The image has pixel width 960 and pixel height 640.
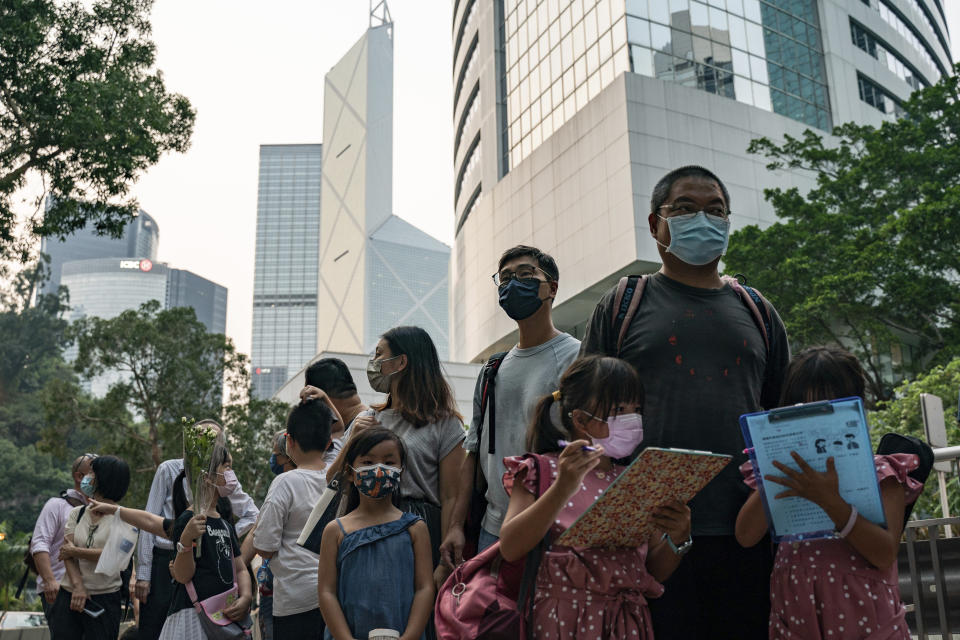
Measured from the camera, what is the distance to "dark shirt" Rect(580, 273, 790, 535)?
253cm

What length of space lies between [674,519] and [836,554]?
443 mm

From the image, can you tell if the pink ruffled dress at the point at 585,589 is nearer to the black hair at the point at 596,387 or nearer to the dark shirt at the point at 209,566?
the black hair at the point at 596,387

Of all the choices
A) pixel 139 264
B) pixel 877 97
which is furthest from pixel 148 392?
pixel 139 264

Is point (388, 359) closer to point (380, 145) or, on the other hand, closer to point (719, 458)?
point (719, 458)

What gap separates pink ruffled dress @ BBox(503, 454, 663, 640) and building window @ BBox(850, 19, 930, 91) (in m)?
38.0

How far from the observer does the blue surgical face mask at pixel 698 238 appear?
2.73m

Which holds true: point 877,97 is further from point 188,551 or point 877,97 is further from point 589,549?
point 589,549

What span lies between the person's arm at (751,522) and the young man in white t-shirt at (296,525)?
2.04 metres

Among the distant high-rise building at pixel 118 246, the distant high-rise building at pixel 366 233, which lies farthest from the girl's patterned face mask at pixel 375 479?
the distant high-rise building at pixel 118 246

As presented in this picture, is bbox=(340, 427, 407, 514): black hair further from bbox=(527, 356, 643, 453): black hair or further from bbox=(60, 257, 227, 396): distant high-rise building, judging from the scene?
bbox=(60, 257, 227, 396): distant high-rise building

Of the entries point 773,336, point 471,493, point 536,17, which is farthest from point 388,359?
point 536,17

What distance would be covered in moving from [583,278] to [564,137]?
577cm

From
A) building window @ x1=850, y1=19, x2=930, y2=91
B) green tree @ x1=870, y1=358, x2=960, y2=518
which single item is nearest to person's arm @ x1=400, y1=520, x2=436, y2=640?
green tree @ x1=870, y1=358, x2=960, y2=518

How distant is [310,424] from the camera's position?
402 centimetres
